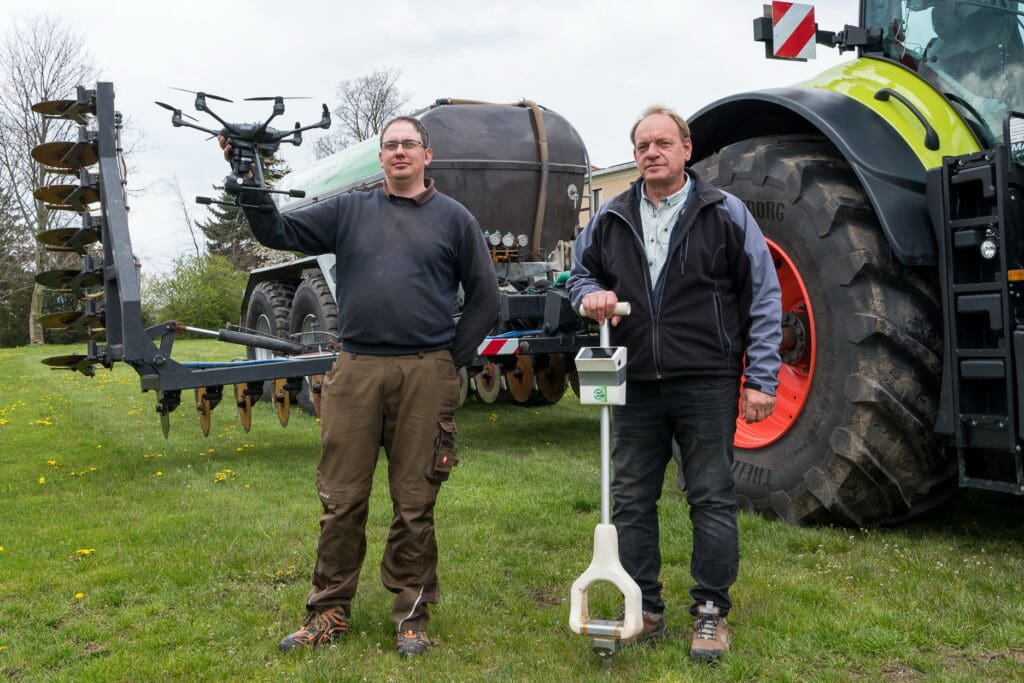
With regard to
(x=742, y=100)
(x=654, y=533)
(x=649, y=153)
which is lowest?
(x=654, y=533)

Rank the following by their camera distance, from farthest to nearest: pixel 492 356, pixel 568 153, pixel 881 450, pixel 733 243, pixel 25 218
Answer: pixel 25 218 < pixel 568 153 < pixel 492 356 < pixel 881 450 < pixel 733 243

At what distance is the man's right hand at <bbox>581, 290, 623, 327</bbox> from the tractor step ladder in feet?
4.67

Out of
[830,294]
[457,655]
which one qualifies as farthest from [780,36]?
[457,655]

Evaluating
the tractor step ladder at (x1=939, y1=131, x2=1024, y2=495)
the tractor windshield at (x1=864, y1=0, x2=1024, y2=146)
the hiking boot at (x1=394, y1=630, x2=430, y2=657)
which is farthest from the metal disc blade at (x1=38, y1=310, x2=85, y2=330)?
the tractor step ladder at (x1=939, y1=131, x2=1024, y2=495)

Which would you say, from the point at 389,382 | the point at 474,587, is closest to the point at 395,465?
the point at 389,382

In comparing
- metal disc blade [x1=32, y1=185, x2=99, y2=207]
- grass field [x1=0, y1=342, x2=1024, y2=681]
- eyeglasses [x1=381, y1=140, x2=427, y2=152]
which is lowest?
grass field [x1=0, y1=342, x2=1024, y2=681]

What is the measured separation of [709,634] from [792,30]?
294cm

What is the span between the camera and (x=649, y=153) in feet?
10.5

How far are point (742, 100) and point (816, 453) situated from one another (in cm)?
166

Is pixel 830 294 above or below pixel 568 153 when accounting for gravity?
below

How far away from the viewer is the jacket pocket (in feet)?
10.4

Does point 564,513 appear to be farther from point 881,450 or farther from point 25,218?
point 25,218

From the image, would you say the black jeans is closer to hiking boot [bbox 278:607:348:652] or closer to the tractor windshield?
hiking boot [bbox 278:607:348:652]

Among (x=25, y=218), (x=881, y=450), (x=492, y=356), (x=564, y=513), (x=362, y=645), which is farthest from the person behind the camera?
(x=25, y=218)
